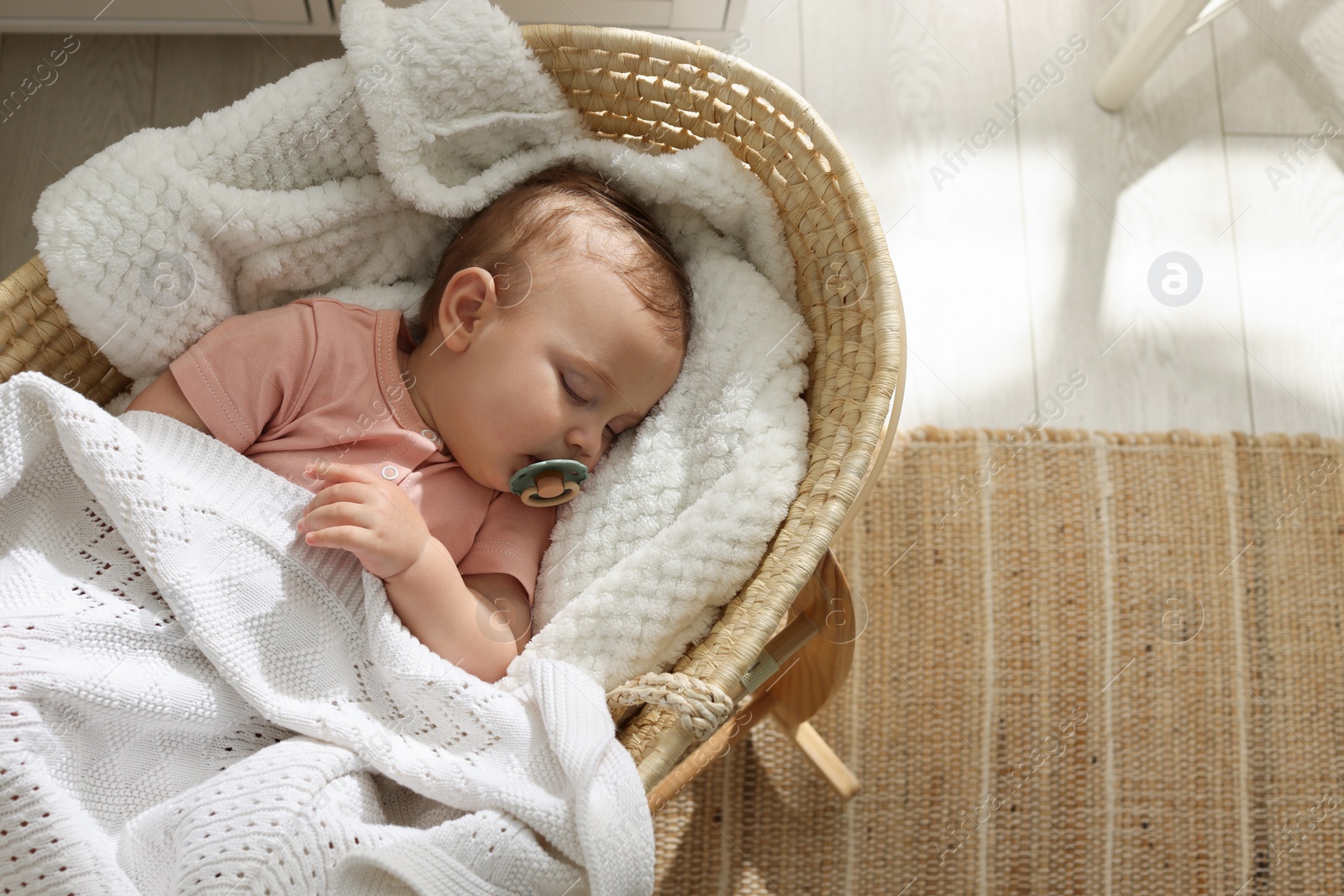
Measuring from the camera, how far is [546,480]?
1055mm

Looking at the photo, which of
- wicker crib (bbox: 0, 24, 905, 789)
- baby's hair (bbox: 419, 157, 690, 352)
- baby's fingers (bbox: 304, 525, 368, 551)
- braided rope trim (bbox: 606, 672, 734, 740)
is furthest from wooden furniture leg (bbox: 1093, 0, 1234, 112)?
baby's fingers (bbox: 304, 525, 368, 551)

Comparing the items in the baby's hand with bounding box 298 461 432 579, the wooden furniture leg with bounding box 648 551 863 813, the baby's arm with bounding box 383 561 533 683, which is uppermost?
the baby's hand with bounding box 298 461 432 579

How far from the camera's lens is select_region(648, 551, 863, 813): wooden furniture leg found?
3.22 feet

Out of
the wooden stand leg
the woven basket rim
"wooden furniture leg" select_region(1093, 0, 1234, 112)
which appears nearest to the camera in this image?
the woven basket rim

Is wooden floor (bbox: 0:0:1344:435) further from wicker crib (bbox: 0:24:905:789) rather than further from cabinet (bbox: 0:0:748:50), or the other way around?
wicker crib (bbox: 0:24:905:789)

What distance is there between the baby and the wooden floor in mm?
612

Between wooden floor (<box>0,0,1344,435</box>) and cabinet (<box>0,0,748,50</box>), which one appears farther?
wooden floor (<box>0,0,1344,435</box>)

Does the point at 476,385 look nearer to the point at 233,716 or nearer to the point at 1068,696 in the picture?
the point at 233,716

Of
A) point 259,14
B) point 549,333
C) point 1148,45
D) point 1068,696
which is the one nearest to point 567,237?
point 549,333

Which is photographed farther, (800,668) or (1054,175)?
(1054,175)

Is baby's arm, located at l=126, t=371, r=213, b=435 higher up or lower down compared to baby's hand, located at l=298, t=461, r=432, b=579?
higher up

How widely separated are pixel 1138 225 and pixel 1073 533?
54 cm

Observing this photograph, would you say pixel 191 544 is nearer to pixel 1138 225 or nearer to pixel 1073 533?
pixel 1073 533

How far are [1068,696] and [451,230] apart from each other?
103 cm
